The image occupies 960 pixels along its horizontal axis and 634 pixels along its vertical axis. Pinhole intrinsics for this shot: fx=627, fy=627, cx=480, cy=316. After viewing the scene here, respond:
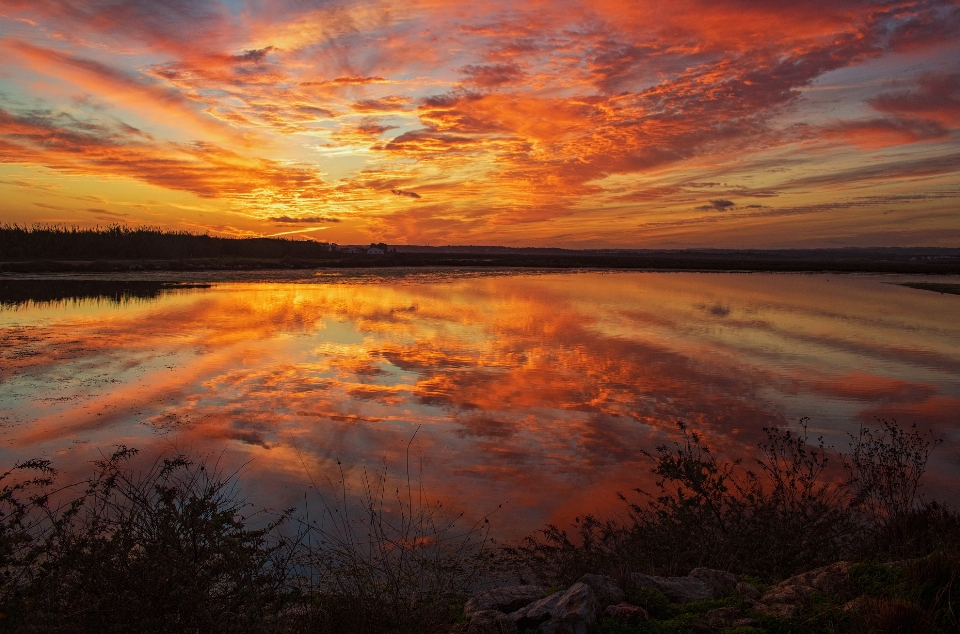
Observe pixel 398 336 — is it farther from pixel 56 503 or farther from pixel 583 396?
pixel 56 503

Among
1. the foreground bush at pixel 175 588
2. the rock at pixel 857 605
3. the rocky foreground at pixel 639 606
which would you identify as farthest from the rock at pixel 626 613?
the rock at pixel 857 605

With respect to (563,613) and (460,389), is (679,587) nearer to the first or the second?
(563,613)


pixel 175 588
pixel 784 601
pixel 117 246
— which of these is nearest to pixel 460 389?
pixel 784 601

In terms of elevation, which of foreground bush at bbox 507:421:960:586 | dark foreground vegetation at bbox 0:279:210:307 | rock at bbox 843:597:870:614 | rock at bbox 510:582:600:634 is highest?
dark foreground vegetation at bbox 0:279:210:307

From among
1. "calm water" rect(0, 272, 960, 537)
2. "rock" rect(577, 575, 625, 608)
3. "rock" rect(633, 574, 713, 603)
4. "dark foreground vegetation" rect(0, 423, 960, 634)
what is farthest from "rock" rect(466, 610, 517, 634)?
"calm water" rect(0, 272, 960, 537)

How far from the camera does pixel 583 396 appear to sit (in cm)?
1234

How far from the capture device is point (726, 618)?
4.39 metres

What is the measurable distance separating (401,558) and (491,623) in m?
1.12

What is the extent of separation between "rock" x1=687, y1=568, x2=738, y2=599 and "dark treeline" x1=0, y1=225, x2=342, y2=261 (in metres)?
63.8

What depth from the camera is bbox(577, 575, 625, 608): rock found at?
14.9ft

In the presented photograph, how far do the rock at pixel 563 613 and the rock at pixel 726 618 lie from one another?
2.61ft

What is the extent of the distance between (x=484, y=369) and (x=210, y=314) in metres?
14.3

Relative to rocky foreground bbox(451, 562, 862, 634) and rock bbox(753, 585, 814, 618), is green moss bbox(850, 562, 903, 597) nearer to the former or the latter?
rocky foreground bbox(451, 562, 862, 634)

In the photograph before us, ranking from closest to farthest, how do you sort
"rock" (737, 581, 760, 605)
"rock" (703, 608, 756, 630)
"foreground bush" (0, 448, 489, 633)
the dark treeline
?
1. "foreground bush" (0, 448, 489, 633)
2. "rock" (703, 608, 756, 630)
3. "rock" (737, 581, 760, 605)
4. the dark treeline
